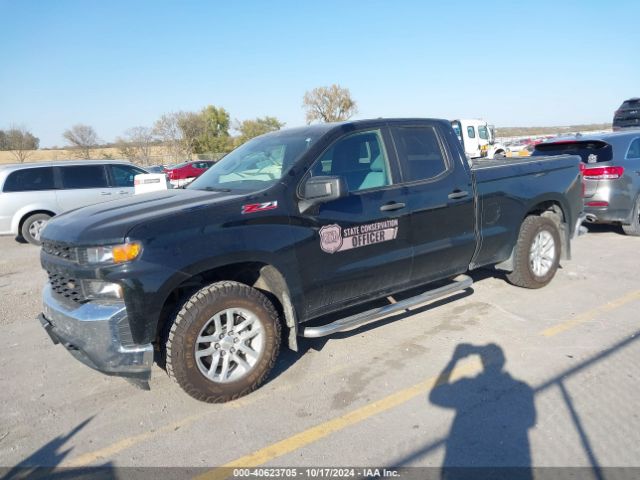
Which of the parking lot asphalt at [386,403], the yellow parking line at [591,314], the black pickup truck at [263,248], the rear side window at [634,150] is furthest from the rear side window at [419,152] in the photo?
the rear side window at [634,150]

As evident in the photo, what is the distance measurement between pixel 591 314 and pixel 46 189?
10.3m

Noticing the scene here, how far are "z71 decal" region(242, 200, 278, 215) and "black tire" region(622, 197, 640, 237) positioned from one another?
7080 millimetres

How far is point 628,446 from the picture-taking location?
273 centimetres

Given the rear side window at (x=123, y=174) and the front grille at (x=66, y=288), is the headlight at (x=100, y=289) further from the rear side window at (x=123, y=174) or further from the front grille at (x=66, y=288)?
the rear side window at (x=123, y=174)

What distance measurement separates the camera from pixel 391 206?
13.2 feet

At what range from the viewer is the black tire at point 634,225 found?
7.95m

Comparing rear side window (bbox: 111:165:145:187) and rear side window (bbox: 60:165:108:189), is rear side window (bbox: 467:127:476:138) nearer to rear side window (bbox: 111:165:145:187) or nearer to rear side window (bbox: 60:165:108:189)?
rear side window (bbox: 111:165:145:187)

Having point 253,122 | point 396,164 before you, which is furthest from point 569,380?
point 253,122

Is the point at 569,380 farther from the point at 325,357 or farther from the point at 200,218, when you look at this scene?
the point at 200,218

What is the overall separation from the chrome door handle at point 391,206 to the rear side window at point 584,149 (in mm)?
5458

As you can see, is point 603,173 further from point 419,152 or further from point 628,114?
point 628,114

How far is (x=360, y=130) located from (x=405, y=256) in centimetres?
116

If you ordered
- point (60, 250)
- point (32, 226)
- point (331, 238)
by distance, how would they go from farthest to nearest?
1. point (32, 226)
2. point (331, 238)
3. point (60, 250)

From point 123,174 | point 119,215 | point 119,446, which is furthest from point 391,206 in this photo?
point 123,174
